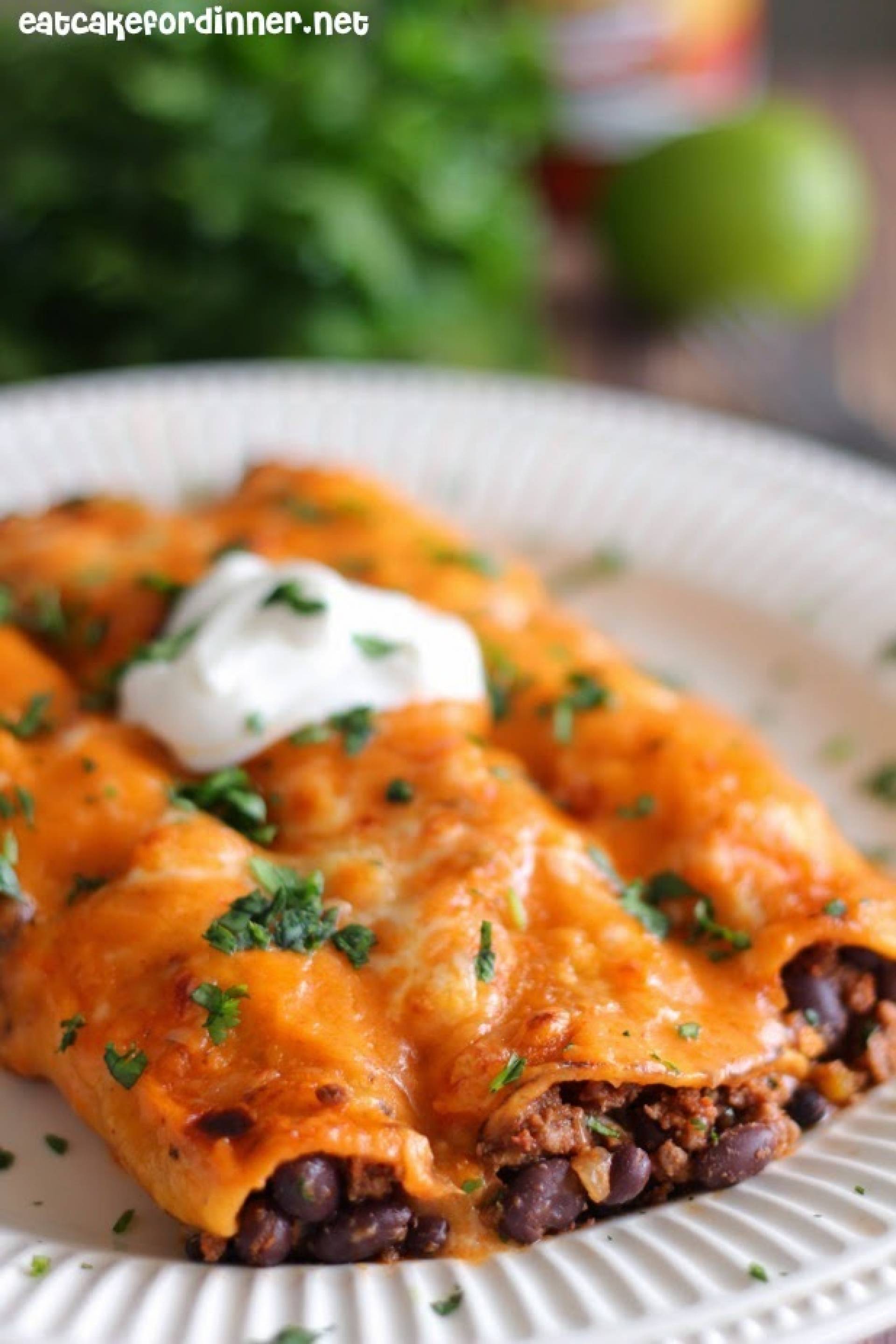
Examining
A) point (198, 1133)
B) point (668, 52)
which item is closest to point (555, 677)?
point (198, 1133)

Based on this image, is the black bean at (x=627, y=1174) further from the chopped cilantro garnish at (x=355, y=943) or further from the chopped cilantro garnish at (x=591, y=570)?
the chopped cilantro garnish at (x=591, y=570)

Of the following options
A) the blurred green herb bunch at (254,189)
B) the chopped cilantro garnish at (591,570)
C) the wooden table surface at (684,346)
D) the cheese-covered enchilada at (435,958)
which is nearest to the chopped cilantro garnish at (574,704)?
the cheese-covered enchilada at (435,958)

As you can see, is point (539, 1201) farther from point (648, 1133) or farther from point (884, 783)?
point (884, 783)

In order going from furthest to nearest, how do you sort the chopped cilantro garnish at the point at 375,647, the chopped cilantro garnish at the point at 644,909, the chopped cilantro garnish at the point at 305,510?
the chopped cilantro garnish at the point at 305,510 < the chopped cilantro garnish at the point at 375,647 < the chopped cilantro garnish at the point at 644,909

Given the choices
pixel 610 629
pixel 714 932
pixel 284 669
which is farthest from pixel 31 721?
pixel 610 629

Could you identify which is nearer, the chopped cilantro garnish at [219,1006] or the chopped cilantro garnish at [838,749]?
the chopped cilantro garnish at [219,1006]

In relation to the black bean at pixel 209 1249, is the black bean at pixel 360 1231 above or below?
above
